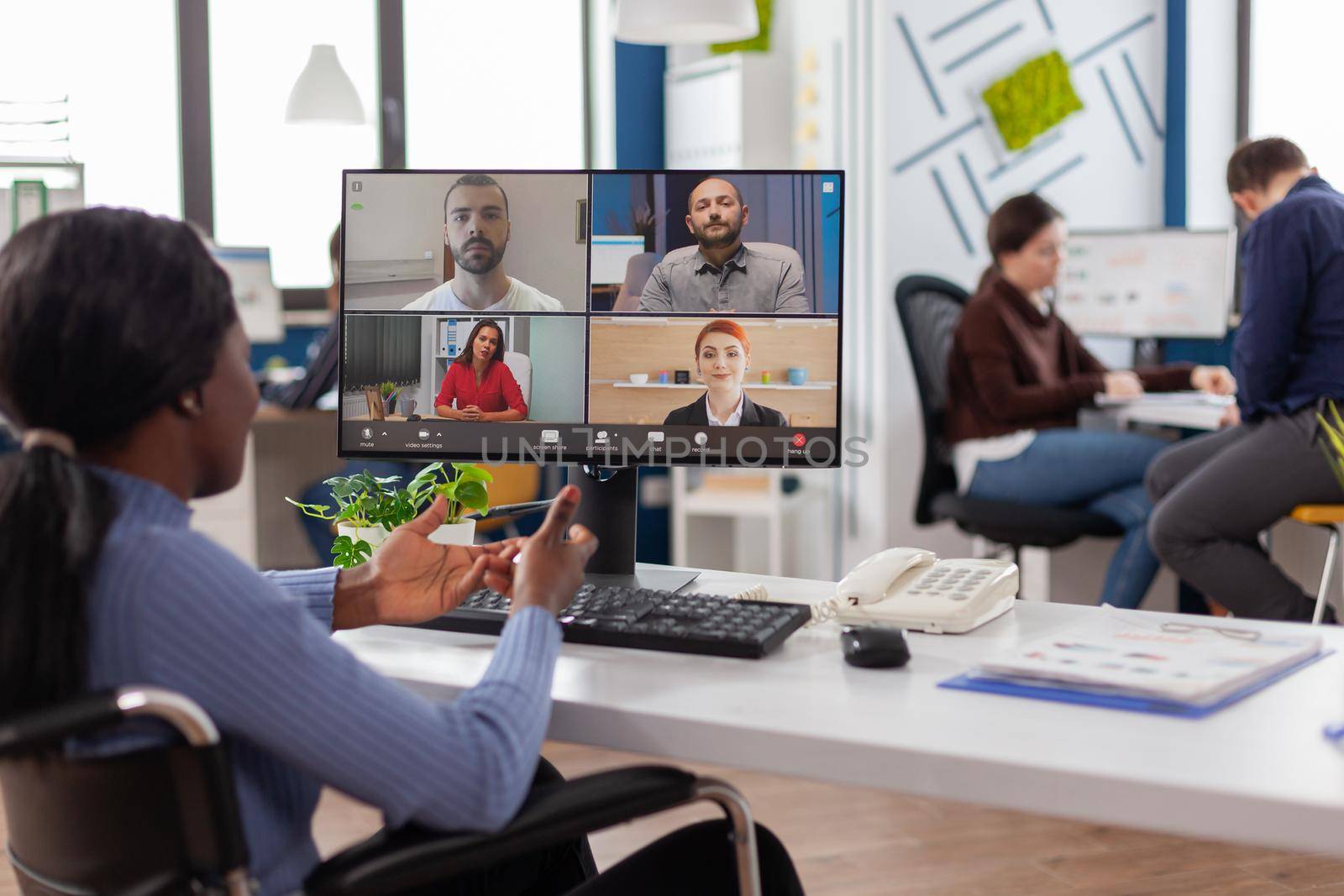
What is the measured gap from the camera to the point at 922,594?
1.40 meters

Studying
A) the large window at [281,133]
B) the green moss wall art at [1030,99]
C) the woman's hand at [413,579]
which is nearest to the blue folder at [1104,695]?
the woman's hand at [413,579]

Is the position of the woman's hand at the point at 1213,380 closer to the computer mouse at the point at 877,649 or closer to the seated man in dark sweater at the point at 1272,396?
the seated man in dark sweater at the point at 1272,396

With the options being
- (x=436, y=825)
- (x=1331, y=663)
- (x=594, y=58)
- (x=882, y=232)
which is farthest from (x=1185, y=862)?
(x=594, y=58)

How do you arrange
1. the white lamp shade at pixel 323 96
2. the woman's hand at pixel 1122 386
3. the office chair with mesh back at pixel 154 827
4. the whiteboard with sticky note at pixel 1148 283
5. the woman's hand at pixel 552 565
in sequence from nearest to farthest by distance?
the office chair with mesh back at pixel 154 827
the woman's hand at pixel 552 565
the woman's hand at pixel 1122 386
the whiteboard with sticky note at pixel 1148 283
the white lamp shade at pixel 323 96

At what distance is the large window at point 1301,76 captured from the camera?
4.23 meters

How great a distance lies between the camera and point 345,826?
8.73ft

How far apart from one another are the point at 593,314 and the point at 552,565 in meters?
0.48

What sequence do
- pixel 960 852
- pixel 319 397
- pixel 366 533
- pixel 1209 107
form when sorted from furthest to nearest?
pixel 1209 107 → pixel 319 397 → pixel 960 852 → pixel 366 533

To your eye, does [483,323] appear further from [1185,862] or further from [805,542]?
[805,542]

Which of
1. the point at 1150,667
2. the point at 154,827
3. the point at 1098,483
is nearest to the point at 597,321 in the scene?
Answer: the point at 1150,667

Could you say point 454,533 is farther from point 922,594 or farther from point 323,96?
point 323,96

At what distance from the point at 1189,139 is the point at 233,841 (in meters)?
4.31

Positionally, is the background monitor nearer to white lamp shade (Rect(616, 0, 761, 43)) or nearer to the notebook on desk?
white lamp shade (Rect(616, 0, 761, 43))

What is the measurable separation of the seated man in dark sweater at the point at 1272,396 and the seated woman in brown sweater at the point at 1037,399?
298 mm
